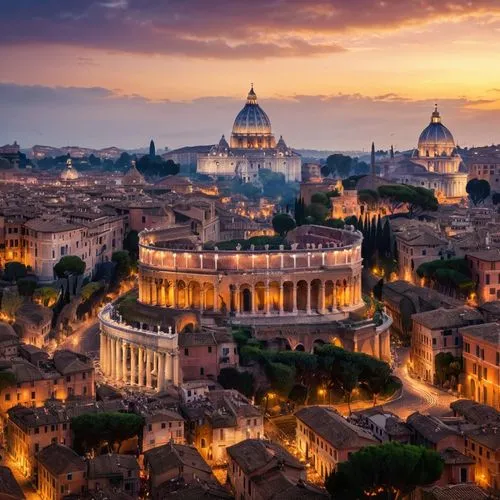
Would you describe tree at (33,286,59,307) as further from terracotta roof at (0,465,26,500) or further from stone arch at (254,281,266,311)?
terracotta roof at (0,465,26,500)

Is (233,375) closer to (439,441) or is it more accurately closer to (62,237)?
(439,441)

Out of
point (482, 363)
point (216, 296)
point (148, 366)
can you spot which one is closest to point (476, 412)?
point (482, 363)

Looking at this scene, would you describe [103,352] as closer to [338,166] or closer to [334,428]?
[334,428]

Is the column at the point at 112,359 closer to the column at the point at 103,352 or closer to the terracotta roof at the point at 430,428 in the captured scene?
the column at the point at 103,352

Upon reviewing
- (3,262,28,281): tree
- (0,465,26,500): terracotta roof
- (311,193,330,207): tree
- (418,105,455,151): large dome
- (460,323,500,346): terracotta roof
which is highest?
(418,105,455,151): large dome

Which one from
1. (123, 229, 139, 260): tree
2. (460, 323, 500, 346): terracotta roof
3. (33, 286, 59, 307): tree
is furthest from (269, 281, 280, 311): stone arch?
(123, 229, 139, 260): tree
